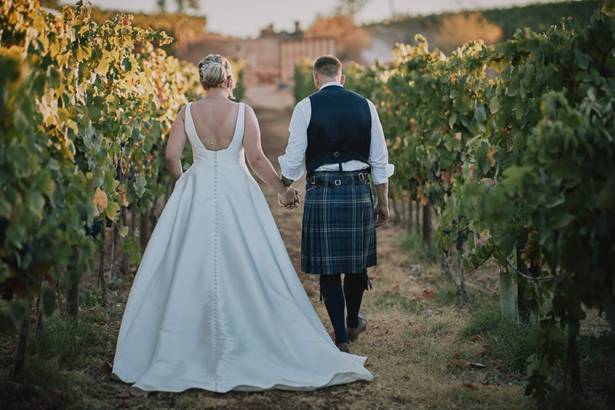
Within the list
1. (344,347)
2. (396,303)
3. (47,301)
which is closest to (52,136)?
(47,301)

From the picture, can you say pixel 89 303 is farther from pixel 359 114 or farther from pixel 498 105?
pixel 498 105

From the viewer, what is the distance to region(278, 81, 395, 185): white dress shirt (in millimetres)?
4770

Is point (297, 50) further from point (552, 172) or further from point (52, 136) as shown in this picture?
point (552, 172)

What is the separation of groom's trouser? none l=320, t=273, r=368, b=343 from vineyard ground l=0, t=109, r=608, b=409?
0.25 metres

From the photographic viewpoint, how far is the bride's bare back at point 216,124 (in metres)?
4.64

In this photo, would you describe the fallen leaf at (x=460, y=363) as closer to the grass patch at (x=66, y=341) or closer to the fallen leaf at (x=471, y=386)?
the fallen leaf at (x=471, y=386)

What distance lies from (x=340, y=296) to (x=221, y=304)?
886 millimetres

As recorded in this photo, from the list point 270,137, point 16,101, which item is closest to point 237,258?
point 16,101

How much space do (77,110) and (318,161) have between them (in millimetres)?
1519

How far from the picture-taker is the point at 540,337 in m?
3.71

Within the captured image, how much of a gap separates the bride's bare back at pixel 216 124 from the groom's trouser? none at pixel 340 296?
115 centimetres

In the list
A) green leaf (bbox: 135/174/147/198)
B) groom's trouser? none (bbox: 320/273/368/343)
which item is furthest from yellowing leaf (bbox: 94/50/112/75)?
groom's trouser? none (bbox: 320/273/368/343)

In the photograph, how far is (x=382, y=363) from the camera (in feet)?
15.5

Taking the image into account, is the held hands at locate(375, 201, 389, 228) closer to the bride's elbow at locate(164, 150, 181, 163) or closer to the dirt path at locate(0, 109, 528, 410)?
the dirt path at locate(0, 109, 528, 410)
